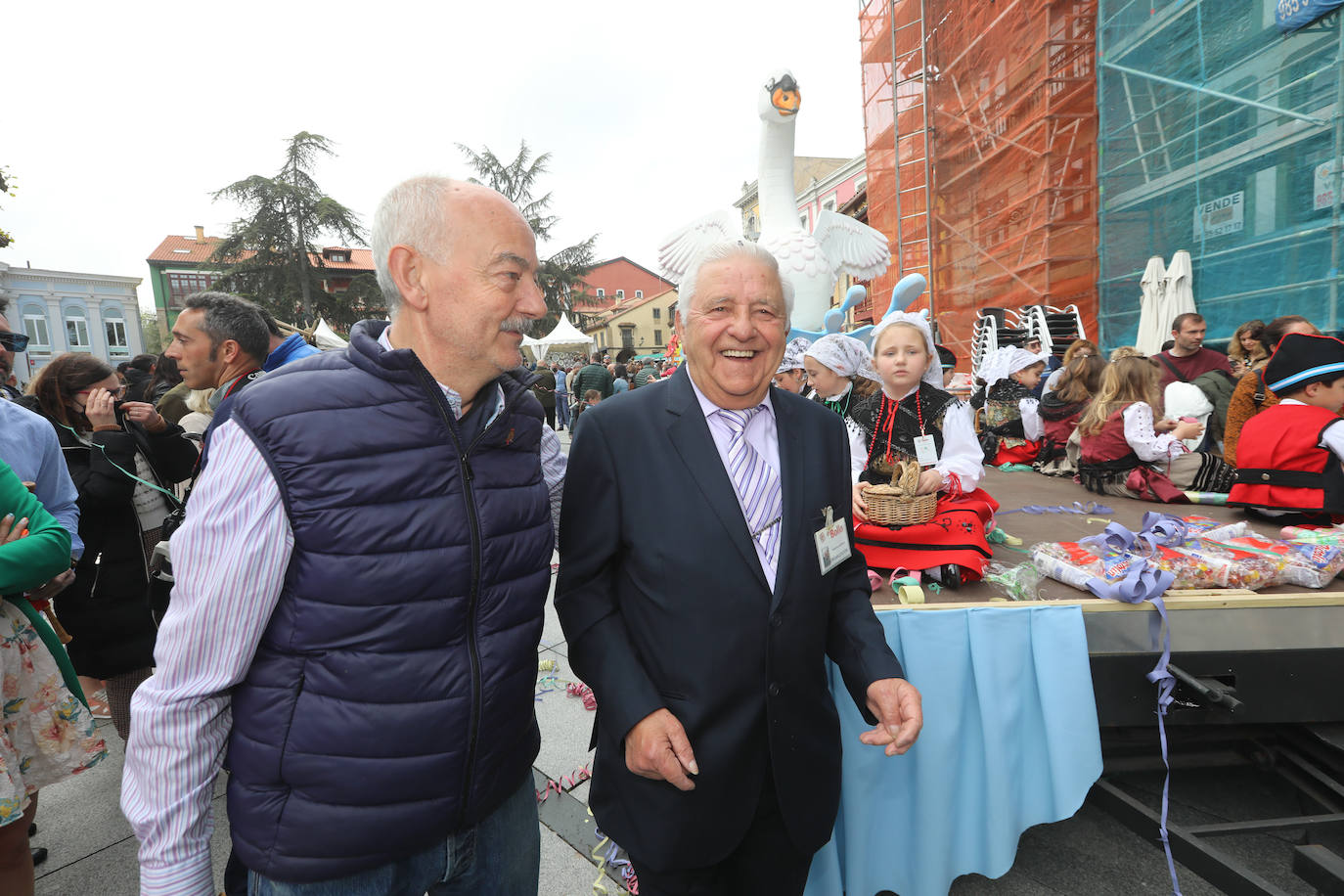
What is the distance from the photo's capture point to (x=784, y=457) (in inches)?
57.1

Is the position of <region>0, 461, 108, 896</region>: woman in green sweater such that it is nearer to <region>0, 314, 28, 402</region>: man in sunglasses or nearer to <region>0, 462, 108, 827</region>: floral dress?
<region>0, 462, 108, 827</region>: floral dress

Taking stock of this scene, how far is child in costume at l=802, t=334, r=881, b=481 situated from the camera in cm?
318

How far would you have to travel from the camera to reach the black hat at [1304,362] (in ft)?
9.12

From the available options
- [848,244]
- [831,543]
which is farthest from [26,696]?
[848,244]

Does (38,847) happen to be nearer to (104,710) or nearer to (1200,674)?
(104,710)

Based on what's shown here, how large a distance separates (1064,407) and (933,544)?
3.29 m

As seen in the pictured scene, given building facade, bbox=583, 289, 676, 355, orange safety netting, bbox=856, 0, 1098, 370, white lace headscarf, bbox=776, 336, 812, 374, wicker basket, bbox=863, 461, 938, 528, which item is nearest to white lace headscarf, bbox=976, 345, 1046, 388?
white lace headscarf, bbox=776, 336, 812, 374

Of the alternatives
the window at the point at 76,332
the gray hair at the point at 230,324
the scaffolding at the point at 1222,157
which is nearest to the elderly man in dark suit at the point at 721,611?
the gray hair at the point at 230,324

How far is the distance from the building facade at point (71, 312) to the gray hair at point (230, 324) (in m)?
40.3

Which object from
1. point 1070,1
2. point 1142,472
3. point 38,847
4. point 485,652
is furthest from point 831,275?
point 1070,1

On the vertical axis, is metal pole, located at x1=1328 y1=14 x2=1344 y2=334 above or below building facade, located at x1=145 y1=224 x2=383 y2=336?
below

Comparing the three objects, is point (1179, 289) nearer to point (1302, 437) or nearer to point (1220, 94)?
point (1220, 94)

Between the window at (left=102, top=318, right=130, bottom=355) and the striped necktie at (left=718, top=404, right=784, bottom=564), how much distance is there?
163 ft

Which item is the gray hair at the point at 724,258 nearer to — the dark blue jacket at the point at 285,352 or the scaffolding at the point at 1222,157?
the dark blue jacket at the point at 285,352
